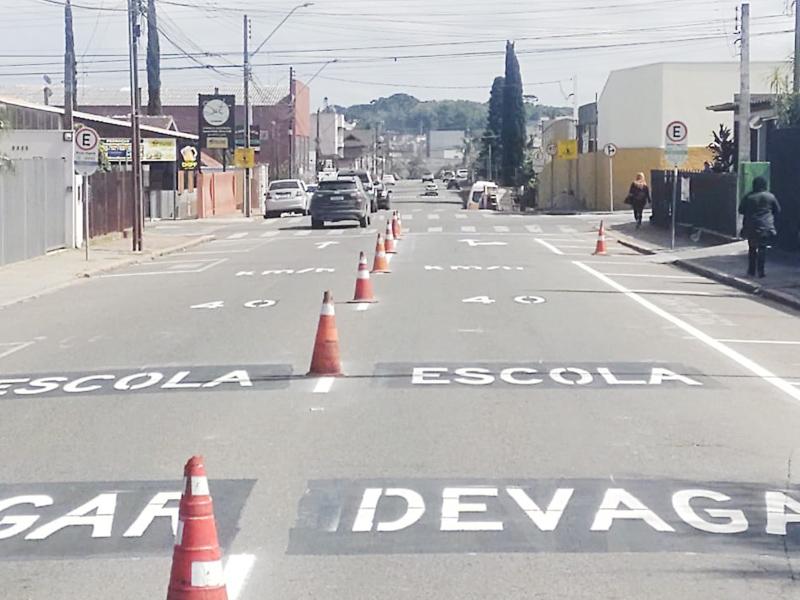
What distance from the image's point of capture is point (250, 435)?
10.1 metres

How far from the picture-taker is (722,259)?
28.7 m

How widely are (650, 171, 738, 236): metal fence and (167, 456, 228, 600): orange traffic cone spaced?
2803 centimetres

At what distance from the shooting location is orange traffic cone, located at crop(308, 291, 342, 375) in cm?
1268

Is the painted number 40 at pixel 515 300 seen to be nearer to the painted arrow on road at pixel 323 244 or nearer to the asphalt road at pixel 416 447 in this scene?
the asphalt road at pixel 416 447

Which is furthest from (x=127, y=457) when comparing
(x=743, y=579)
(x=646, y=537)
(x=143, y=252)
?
(x=143, y=252)

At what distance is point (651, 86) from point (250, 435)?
192 feet

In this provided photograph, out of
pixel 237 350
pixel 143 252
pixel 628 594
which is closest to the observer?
pixel 628 594

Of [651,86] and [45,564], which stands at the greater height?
[651,86]

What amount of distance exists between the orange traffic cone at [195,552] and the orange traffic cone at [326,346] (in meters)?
7.25

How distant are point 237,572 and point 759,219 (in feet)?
60.9

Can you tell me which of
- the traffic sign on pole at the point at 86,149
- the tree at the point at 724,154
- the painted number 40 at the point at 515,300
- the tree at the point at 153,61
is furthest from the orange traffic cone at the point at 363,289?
the tree at the point at 153,61

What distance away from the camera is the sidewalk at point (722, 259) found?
22250mm

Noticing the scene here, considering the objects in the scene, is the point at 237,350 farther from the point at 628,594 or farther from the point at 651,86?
the point at 651,86

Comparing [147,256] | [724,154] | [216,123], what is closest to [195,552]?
[147,256]
